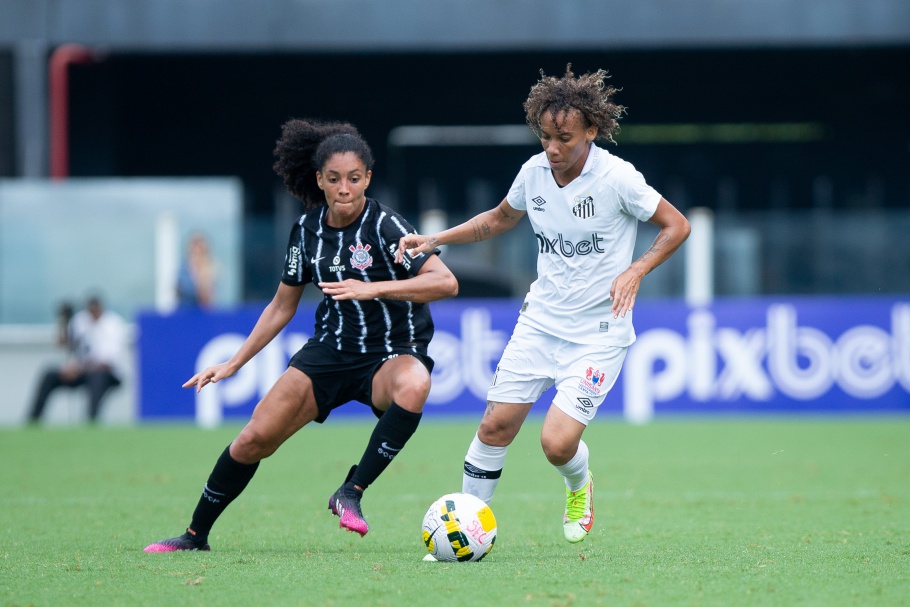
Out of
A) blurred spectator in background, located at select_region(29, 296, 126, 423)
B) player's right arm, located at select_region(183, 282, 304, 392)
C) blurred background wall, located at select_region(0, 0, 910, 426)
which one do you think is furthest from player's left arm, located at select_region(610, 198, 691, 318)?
blurred spectator in background, located at select_region(29, 296, 126, 423)

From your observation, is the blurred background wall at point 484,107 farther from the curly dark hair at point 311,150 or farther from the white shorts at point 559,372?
the white shorts at point 559,372

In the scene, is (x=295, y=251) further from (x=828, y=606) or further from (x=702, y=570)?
(x=828, y=606)

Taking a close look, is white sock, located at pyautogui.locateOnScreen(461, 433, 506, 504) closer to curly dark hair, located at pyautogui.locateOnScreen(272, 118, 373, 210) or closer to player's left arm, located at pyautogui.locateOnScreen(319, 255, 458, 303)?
player's left arm, located at pyautogui.locateOnScreen(319, 255, 458, 303)

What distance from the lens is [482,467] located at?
637cm

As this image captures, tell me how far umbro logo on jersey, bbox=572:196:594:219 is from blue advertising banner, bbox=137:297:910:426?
29.1ft

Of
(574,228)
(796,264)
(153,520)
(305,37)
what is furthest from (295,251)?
(305,37)

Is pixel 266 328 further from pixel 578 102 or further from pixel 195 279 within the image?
pixel 195 279

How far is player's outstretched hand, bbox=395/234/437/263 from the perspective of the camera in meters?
6.15

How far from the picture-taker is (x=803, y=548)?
610 cm

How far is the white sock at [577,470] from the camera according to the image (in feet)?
21.0

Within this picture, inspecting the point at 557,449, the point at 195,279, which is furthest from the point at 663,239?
the point at 195,279

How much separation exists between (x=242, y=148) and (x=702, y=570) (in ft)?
65.9

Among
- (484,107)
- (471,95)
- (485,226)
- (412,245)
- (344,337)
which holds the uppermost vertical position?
(471,95)

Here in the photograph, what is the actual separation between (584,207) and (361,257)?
1.07 metres
